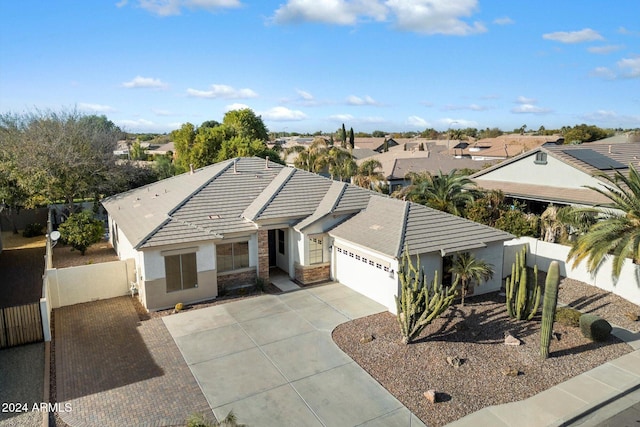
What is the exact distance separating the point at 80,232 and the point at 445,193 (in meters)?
21.1

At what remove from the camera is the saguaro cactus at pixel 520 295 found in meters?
15.4

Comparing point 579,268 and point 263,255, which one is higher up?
point 263,255

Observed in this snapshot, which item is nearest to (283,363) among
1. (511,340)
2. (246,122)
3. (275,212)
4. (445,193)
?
(511,340)

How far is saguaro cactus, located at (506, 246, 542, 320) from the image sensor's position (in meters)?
15.4

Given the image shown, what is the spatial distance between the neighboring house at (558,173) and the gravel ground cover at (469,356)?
10531 mm

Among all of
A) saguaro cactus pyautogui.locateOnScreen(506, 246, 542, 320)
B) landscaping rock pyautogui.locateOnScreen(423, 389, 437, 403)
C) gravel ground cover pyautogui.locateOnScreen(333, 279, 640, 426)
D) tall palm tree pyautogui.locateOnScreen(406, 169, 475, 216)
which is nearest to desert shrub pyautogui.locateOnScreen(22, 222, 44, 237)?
tall palm tree pyautogui.locateOnScreen(406, 169, 475, 216)

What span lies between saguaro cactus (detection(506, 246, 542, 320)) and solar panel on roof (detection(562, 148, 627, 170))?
1593 centimetres

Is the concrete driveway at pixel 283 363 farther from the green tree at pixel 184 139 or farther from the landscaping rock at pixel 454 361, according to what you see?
the green tree at pixel 184 139

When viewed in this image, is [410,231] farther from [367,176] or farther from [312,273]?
[367,176]

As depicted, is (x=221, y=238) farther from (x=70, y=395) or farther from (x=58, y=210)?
(x=58, y=210)

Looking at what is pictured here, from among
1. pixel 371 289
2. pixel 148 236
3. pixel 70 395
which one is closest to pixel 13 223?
pixel 148 236

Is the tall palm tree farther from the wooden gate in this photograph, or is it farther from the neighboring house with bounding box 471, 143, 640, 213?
the wooden gate

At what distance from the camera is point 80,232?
2367cm

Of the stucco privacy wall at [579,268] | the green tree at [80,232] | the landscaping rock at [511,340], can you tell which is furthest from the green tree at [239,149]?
the landscaping rock at [511,340]
